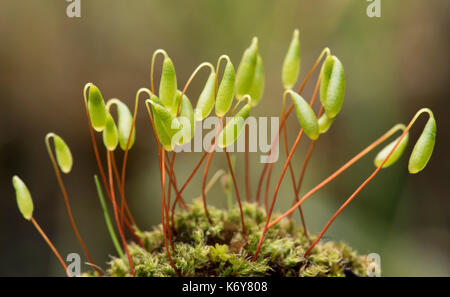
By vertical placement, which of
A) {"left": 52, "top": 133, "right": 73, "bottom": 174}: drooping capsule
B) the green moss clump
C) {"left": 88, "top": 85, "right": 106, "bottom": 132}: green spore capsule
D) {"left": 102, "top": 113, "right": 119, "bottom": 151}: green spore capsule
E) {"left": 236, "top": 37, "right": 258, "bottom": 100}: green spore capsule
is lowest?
the green moss clump

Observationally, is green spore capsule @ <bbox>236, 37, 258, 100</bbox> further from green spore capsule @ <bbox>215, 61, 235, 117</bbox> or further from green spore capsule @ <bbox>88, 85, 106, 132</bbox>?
green spore capsule @ <bbox>88, 85, 106, 132</bbox>

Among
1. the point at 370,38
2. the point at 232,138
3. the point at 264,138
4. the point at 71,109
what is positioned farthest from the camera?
the point at 71,109

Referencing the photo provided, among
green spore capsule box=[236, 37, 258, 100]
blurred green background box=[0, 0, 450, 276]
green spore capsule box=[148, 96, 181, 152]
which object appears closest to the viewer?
green spore capsule box=[148, 96, 181, 152]

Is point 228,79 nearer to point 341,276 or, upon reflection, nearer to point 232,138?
point 232,138

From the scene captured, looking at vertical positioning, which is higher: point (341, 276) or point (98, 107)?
point (98, 107)

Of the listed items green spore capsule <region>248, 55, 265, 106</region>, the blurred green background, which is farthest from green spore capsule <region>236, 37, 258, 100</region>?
the blurred green background
